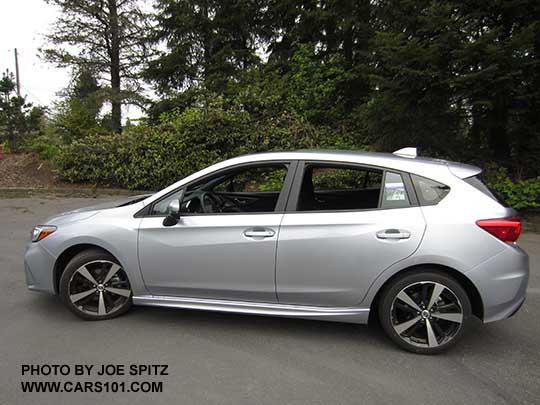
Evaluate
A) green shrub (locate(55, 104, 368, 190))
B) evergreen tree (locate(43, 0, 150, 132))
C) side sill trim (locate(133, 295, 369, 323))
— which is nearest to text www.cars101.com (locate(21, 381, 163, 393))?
A: side sill trim (locate(133, 295, 369, 323))

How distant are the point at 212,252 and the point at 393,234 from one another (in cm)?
145

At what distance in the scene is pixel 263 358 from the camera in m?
2.73

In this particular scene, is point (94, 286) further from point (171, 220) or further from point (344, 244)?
point (344, 244)

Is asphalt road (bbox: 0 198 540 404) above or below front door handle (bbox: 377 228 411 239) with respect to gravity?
below

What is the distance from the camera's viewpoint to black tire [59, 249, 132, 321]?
3.23 m

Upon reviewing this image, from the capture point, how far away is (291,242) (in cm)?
282

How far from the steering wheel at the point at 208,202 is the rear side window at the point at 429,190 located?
186cm

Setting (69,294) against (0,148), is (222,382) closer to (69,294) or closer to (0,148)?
(69,294)

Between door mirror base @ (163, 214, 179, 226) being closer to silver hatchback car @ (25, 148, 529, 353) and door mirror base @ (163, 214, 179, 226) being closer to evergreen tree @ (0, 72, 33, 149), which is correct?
silver hatchback car @ (25, 148, 529, 353)

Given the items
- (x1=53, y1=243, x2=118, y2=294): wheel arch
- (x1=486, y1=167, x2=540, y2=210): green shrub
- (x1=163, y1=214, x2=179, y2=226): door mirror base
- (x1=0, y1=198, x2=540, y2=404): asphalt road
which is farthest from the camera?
(x1=486, y1=167, x2=540, y2=210): green shrub

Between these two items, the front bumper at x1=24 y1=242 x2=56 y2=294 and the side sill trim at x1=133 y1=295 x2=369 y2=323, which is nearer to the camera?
the side sill trim at x1=133 y1=295 x2=369 y2=323

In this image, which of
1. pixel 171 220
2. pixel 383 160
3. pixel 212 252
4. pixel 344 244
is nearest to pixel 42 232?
pixel 171 220

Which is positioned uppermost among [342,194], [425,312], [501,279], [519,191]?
[342,194]

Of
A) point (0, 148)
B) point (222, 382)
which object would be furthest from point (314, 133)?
point (0, 148)
